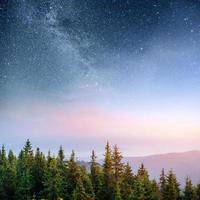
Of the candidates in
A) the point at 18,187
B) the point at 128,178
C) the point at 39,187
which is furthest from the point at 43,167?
the point at 128,178

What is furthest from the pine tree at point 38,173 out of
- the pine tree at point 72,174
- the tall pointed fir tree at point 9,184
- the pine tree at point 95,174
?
the pine tree at point 95,174

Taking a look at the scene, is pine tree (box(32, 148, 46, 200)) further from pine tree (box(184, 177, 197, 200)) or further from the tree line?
pine tree (box(184, 177, 197, 200))

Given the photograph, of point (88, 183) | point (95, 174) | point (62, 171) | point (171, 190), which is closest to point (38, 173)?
point (62, 171)

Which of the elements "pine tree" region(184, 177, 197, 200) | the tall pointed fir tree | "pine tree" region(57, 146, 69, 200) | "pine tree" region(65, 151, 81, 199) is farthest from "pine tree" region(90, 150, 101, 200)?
"pine tree" region(184, 177, 197, 200)

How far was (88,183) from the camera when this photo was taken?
60.1 m

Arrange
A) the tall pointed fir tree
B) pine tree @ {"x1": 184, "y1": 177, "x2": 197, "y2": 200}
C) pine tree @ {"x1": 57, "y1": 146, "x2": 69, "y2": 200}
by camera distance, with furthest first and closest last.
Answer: the tall pointed fir tree
pine tree @ {"x1": 184, "y1": 177, "x2": 197, "y2": 200}
pine tree @ {"x1": 57, "y1": 146, "x2": 69, "y2": 200}

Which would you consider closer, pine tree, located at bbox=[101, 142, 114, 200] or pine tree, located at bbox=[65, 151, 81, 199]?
pine tree, located at bbox=[101, 142, 114, 200]

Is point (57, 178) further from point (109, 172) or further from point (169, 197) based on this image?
point (169, 197)

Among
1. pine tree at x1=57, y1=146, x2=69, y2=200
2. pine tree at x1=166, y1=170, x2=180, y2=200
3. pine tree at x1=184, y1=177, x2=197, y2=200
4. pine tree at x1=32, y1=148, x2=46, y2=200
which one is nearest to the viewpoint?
pine tree at x1=166, y1=170, x2=180, y2=200

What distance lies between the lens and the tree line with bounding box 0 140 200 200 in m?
59.7

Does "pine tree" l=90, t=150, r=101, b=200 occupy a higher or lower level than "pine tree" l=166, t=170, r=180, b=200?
higher

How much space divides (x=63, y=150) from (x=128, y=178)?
18.0m

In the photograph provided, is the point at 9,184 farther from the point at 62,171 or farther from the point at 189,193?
the point at 189,193

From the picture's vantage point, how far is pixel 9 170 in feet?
242
